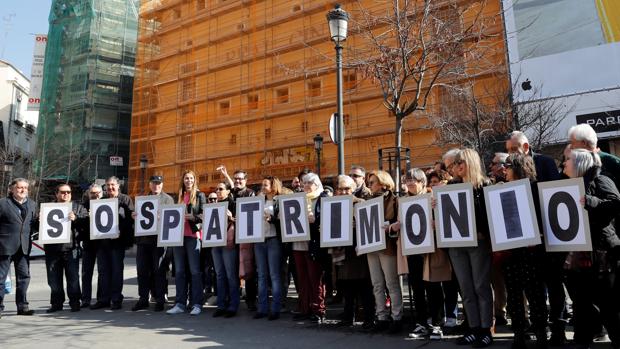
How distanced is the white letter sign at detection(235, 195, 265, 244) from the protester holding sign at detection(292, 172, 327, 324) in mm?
595

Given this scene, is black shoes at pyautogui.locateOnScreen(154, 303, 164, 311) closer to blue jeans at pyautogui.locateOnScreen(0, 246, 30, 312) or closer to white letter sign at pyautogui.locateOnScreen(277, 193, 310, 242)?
Result: blue jeans at pyautogui.locateOnScreen(0, 246, 30, 312)

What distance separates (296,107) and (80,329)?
25.3 m

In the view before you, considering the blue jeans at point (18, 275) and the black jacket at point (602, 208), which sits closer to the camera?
the black jacket at point (602, 208)

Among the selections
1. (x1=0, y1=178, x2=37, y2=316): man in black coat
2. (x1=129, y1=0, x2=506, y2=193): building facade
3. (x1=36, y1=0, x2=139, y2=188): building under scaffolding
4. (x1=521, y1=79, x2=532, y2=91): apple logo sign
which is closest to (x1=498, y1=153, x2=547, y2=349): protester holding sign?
(x1=0, y1=178, x2=37, y2=316): man in black coat

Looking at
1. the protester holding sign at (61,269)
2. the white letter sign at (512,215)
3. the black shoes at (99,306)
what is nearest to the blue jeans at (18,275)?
the protester holding sign at (61,269)

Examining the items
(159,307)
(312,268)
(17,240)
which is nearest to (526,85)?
(312,268)

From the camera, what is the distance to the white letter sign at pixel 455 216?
5141 millimetres

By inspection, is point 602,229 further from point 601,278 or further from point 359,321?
point 359,321

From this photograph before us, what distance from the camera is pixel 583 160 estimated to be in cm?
474

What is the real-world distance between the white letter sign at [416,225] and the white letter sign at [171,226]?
3.73 meters

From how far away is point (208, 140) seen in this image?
35156mm

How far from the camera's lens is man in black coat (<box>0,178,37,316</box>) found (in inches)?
303

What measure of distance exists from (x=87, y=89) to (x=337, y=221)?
38.8 m

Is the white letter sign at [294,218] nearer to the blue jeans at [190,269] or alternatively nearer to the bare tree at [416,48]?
the blue jeans at [190,269]
